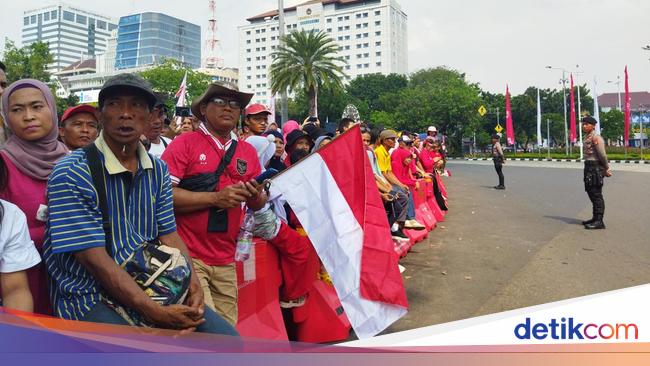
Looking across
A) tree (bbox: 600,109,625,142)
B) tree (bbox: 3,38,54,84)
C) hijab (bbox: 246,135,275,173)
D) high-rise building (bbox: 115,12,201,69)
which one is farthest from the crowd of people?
high-rise building (bbox: 115,12,201,69)

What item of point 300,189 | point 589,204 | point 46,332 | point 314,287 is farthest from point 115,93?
point 589,204

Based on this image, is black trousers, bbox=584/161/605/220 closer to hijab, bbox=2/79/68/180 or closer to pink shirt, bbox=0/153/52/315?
hijab, bbox=2/79/68/180

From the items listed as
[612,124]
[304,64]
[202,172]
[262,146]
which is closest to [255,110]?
[262,146]

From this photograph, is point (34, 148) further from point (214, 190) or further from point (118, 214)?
point (214, 190)

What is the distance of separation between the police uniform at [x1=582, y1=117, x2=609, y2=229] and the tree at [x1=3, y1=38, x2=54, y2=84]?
39285 mm

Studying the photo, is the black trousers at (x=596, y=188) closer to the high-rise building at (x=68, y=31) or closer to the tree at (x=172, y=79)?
the tree at (x=172, y=79)

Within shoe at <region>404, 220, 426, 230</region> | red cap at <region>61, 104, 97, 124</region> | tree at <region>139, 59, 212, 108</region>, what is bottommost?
shoe at <region>404, 220, 426, 230</region>

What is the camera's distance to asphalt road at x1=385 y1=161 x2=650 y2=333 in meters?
5.16

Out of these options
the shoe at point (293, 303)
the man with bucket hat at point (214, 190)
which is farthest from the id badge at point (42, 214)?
the shoe at point (293, 303)

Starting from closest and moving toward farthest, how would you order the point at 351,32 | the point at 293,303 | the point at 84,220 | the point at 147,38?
the point at 84,220, the point at 293,303, the point at 351,32, the point at 147,38

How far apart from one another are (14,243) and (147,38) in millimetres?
145302

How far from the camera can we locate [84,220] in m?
1.92

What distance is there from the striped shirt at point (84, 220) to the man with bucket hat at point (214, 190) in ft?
2.02

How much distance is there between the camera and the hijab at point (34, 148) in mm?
2246
